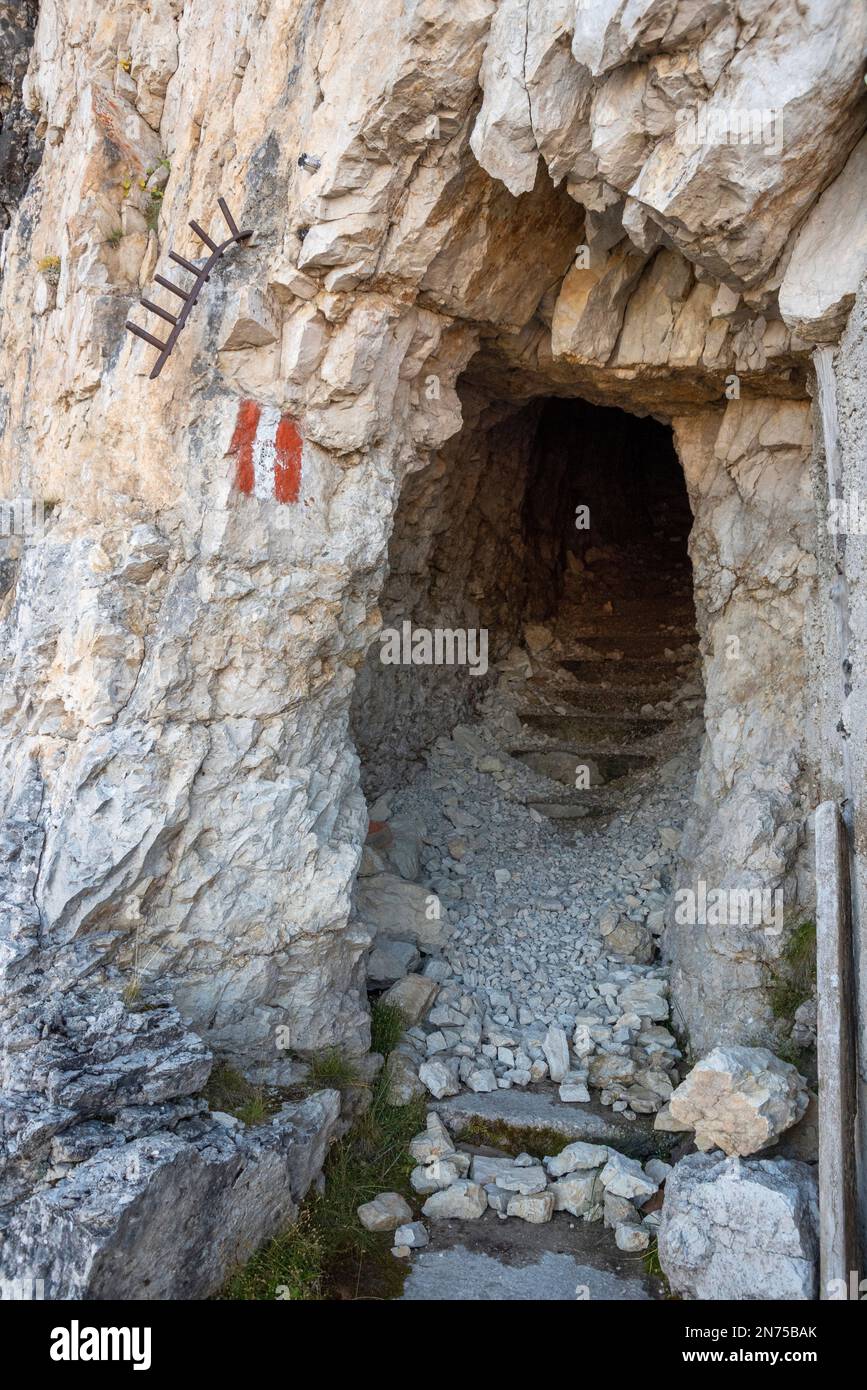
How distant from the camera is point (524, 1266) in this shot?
503cm

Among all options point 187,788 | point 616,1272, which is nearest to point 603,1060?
point 616,1272

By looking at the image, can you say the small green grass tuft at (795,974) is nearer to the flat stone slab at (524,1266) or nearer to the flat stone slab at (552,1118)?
the flat stone slab at (552,1118)

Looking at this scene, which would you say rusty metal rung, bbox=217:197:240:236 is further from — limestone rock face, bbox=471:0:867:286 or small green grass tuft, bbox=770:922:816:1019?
small green grass tuft, bbox=770:922:816:1019

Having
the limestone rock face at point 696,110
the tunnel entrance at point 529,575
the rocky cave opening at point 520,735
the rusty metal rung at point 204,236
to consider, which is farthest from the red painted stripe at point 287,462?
the tunnel entrance at point 529,575

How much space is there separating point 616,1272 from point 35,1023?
127 inches

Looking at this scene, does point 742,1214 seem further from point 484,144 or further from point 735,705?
point 484,144

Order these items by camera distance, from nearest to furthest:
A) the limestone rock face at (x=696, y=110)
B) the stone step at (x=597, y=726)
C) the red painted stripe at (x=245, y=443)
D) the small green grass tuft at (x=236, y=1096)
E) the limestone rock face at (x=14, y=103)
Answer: the limestone rock face at (x=696, y=110)
the small green grass tuft at (x=236, y=1096)
the red painted stripe at (x=245, y=443)
the limestone rock face at (x=14, y=103)
the stone step at (x=597, y=726)

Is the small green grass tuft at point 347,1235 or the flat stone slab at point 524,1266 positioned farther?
the flat stone slab at point 524,1266

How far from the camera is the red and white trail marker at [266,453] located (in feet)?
18.4

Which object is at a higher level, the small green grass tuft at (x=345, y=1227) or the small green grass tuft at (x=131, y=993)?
the small green grass tuft at (x=131, y=993)

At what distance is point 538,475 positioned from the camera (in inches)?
485

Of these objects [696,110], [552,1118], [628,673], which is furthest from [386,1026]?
[628,673]

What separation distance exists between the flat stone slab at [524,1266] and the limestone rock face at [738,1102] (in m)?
0.78

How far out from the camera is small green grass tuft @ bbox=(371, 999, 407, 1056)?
21.5ft
